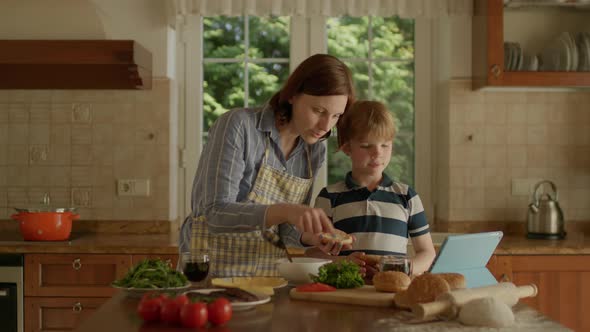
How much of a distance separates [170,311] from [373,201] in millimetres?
1031

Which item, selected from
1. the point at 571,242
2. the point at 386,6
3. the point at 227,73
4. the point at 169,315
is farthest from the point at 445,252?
the point at 227,73

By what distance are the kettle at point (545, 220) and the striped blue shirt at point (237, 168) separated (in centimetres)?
175

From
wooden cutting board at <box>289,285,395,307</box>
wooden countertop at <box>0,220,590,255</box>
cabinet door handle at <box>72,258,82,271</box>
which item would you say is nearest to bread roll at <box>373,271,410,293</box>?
wooden cutting board at <box>289,285,395,307</box>

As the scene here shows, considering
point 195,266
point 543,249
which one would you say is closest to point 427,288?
point 195,266

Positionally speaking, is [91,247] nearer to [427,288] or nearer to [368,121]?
[368,121]

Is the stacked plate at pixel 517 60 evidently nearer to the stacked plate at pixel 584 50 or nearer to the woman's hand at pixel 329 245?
the stacked plate at pixel 584 50

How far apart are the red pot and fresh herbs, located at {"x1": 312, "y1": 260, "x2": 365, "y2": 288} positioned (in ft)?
6.45

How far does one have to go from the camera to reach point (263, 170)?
2305mm

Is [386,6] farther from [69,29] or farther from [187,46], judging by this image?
[69,29]

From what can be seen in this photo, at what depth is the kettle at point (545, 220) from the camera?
3768 mm

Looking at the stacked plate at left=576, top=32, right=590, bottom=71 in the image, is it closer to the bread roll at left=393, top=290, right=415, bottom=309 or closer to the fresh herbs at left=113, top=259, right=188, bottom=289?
the bread roll at left=393, top=290, right=415, bottom=309

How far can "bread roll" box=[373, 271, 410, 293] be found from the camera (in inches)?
71.9

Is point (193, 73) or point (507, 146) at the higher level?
point (193, 73)

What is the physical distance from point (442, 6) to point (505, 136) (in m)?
0.72
